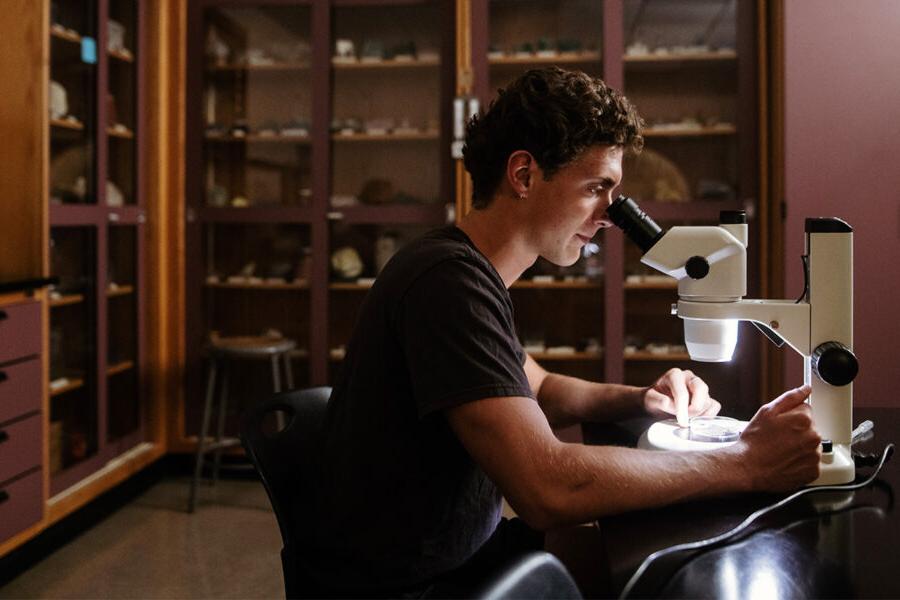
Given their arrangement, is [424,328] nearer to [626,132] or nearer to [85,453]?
[626,132]

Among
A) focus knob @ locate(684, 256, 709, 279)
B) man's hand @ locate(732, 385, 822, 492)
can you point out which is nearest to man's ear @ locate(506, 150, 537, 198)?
focus knob @ locate(684, 256, 709, 279)

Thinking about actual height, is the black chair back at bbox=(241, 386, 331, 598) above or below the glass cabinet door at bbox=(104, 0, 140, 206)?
below

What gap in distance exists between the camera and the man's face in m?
1.33

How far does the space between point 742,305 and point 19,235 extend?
2.43m

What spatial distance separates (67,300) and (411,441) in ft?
8.22

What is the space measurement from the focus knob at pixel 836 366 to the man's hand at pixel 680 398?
0.81 ft

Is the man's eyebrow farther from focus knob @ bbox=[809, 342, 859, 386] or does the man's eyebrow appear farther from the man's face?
focus knob @ bbox=[809, 342, 859, 386]

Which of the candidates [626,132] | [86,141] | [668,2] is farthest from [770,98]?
[86,141]

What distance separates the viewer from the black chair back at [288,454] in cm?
130

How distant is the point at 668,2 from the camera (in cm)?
380

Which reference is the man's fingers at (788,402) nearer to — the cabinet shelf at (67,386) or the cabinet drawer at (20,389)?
the cabinet drawer at (20,389)

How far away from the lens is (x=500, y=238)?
1.38 metres

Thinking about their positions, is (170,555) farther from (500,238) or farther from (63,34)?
(500,238)

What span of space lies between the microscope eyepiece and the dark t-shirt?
0.64ft
